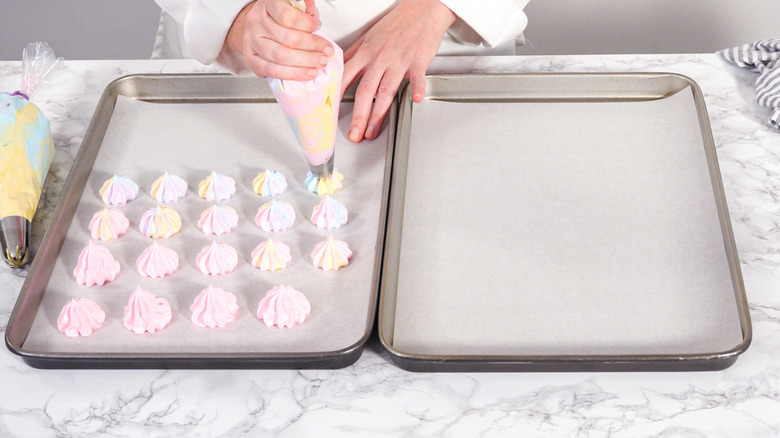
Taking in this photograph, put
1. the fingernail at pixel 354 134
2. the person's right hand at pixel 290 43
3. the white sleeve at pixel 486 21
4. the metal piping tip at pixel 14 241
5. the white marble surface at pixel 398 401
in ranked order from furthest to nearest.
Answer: the white sleeve at pixel 486 21 < the fingernail at pixel 354 134 < the metal piping tip at pixel 14 241 < the person's right hand at pixel 290 43 < the white marble surface at pixel 398 401

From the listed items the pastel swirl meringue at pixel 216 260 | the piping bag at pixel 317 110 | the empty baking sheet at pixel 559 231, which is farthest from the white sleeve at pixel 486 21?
the pastel swirl meringue at pixel 216 260

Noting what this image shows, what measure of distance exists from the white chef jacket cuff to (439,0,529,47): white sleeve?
34 cm

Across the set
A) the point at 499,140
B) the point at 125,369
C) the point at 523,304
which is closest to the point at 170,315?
the point at 125,369

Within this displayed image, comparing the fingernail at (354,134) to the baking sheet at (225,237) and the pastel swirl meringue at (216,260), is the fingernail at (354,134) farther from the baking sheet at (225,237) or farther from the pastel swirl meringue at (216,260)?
the pastel swirl meringue at (216,260)

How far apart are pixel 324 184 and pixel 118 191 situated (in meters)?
0.28

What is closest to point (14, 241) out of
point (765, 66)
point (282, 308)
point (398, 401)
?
point (282, 308)

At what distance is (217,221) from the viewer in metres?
1.13

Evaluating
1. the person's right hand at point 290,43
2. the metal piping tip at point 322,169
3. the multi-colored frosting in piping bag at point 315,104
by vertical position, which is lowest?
the metal piping tip at point 322,169

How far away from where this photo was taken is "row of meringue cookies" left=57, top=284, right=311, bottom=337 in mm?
1003

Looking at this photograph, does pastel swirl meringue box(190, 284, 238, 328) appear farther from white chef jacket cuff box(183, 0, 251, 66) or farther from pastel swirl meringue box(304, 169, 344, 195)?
white chef jacket cuff box(183, 0, 251, 66)

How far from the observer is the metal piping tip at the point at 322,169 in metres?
1.17

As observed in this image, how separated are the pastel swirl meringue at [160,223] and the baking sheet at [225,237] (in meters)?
0.01

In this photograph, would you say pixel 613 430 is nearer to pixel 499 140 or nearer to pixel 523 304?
pixel 523 304

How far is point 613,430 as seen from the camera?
2.98ft
